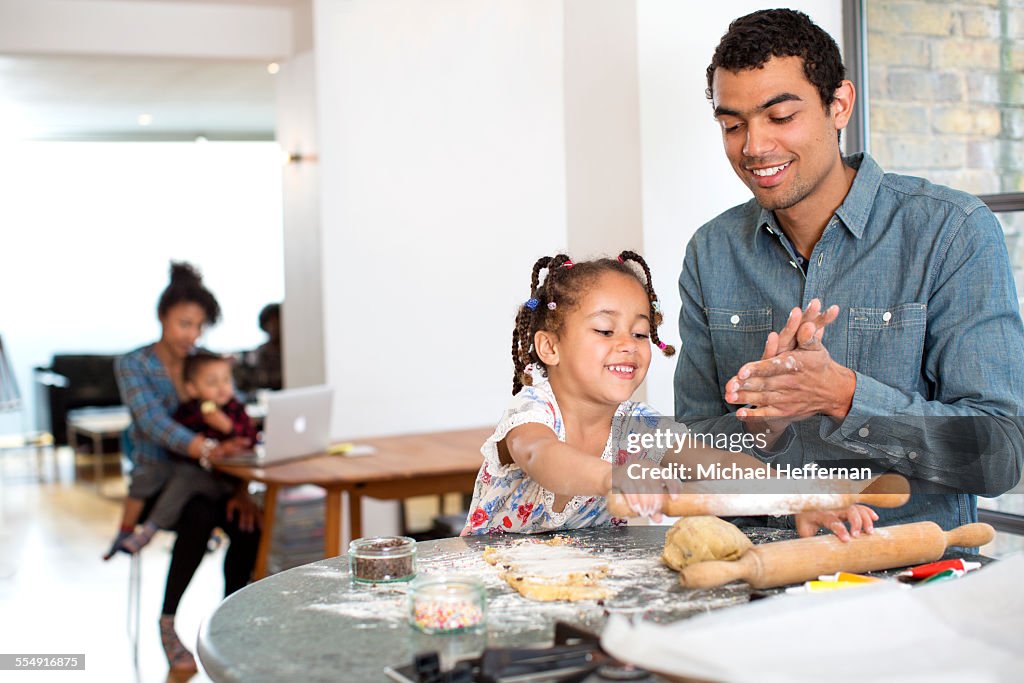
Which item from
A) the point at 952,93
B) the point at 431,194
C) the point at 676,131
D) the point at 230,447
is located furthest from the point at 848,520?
the point at 431,194

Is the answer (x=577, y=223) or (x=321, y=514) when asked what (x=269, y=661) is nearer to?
(x=577, y=223)

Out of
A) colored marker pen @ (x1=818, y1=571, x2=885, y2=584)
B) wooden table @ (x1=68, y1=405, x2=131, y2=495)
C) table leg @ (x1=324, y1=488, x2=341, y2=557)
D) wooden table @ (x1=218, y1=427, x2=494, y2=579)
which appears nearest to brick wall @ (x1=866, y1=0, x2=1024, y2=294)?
colored marker pen @ (x1=818, y1=571, x2=885, y2=584)

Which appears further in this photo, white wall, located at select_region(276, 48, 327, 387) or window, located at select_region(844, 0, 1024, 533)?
white wall, located at select_region(276, 48, 327, 387)

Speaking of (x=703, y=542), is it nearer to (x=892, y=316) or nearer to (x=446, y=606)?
(x=446, y=606)

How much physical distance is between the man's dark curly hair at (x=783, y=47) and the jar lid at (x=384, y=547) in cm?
98

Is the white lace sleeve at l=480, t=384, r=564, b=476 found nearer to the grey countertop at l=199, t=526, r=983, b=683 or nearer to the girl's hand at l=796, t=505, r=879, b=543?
the grey countertop at l=199, t=526, r=983, b=683

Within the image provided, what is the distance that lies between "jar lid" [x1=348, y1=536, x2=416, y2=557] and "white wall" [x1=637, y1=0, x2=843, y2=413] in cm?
132

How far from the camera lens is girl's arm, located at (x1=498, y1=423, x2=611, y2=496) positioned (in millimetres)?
1634

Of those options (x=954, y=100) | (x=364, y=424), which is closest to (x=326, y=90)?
(x=364, y=424)

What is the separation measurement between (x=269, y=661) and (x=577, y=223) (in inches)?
77.4

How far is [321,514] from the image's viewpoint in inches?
189

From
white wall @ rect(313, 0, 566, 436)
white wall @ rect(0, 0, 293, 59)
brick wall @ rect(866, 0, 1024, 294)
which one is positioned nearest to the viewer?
brick wall @ rect(866, 0, 1024, 294)

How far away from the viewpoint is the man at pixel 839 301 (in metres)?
1.61

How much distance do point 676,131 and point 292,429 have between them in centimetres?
194
